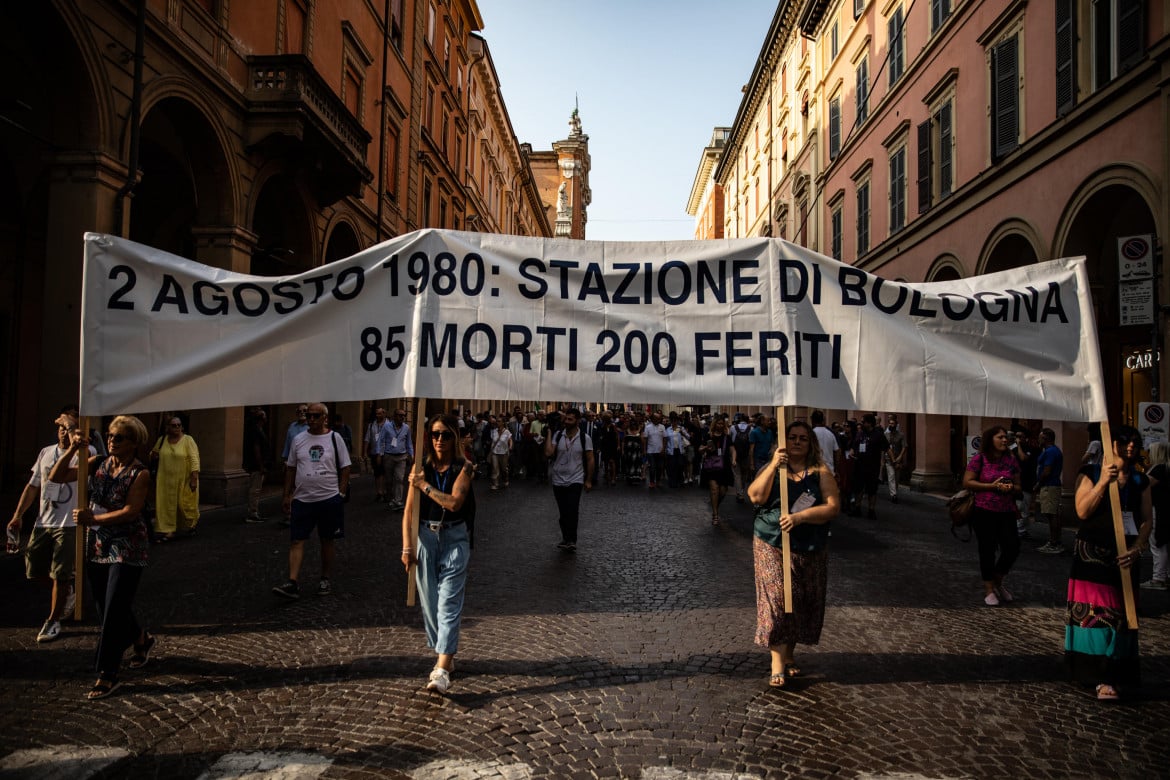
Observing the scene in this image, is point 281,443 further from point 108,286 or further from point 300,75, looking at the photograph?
point 108,286

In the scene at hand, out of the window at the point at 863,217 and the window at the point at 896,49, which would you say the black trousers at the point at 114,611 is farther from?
the window at the point at 863,217

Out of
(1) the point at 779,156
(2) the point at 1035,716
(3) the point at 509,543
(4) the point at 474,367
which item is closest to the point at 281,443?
(3) the point at 509,543

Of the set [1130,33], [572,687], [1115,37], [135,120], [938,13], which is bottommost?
[572,687]

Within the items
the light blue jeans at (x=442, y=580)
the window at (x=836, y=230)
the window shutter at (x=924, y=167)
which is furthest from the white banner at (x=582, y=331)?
the window at (x=836, y=230)

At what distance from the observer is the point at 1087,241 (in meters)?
12.9

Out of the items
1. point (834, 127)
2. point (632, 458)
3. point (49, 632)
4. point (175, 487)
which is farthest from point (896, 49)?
point (49, 632)

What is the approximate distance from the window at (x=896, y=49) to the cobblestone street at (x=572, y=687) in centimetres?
1785

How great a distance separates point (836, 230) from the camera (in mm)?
28344

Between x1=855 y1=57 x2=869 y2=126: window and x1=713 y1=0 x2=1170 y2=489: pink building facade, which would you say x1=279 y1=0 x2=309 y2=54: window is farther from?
x1=855 y1=57 x2=869 y2=126: window

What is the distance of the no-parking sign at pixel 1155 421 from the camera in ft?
31.0

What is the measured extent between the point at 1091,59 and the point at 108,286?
14.4 meters

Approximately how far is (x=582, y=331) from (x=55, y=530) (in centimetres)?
450

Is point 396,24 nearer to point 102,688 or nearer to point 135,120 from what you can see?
point 135,120

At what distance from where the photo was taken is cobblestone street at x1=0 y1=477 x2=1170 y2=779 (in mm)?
3715
